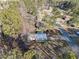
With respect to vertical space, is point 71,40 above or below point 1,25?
below

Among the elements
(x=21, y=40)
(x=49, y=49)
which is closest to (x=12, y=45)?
(x=21, y=40)

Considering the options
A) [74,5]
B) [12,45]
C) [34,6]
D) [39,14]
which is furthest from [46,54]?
[74,5]

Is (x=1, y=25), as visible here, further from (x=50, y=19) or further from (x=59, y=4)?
(x=59, y=4)

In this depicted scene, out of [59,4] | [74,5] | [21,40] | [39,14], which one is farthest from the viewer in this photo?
[59,4]

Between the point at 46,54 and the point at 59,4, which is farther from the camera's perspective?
the point at 59,4

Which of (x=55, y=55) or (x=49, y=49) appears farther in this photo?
(x=49, y=49)

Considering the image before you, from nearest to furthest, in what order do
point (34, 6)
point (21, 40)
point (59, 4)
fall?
point (21, 40)
point (34, 6)
point (59, 4)

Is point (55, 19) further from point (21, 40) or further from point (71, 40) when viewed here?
point (21, 40)

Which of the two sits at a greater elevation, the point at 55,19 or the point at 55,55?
the point at 55,55

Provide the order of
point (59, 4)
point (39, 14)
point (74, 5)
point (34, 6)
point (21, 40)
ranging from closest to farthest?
point (21, 40) < point (34, 6) < point (39, 14) < point (74, 5) < point (59, 4)
